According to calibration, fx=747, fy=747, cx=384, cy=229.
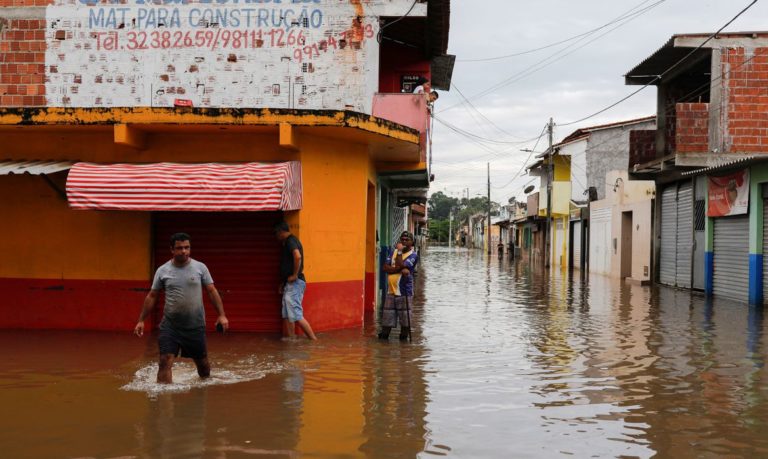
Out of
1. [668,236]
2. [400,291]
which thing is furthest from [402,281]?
[668,236]

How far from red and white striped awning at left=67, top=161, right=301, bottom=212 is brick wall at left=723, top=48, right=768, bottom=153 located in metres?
14.1

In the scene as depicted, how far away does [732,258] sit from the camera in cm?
1888

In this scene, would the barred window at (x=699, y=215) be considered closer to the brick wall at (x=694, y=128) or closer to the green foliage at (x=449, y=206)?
the brick wall at (x=694, y=128)

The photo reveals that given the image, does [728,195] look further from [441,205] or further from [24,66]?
[441,205]

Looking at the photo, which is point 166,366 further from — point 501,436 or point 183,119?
point 183,119

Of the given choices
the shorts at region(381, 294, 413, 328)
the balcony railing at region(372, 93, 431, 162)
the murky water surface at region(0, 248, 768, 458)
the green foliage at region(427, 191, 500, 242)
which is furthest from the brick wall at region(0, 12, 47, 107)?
the green foliage at region(427, 191, 500, 242)

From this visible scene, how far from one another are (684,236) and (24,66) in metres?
18.3

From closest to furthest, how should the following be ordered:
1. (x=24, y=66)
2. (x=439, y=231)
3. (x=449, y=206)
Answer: (x=24, y=66) → (x=439, y=231) → (x=449, y=206)

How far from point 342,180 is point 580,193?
32.0 m

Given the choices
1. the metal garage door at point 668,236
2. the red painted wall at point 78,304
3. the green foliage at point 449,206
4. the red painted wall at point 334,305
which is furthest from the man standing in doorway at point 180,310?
the green foliage at point 449,206

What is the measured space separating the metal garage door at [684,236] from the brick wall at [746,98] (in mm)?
2401

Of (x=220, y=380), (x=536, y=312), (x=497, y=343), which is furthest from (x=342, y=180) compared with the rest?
(x=536, y=312)

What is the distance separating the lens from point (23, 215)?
38.2 ft

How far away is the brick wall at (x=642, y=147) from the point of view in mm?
23734
